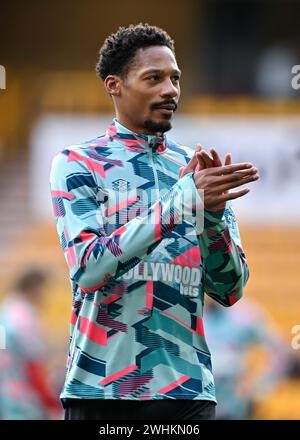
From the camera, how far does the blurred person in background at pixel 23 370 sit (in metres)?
8.08

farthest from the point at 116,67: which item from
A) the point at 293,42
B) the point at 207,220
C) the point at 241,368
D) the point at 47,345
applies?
the point at 293,42

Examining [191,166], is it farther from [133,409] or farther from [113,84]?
[133,409]

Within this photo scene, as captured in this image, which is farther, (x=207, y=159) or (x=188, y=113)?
(x=188, y=113)

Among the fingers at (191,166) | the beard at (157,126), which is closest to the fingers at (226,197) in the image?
the fingers at (191,166)

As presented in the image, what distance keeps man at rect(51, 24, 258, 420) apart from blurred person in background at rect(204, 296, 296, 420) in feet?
16.9

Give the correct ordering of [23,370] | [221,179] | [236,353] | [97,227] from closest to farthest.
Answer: [221,179], [97,227], [23,370], [236,353]

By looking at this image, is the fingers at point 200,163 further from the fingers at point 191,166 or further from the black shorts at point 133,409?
the black shorts at point 133,409

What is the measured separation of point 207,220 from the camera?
10.2ft

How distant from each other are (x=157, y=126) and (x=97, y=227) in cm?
38

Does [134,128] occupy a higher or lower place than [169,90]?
lower

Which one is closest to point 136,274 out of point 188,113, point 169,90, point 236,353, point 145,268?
point 145,268

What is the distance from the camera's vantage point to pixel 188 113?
13133 mm

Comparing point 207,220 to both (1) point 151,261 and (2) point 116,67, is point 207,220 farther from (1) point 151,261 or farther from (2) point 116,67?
(2) point 116,67

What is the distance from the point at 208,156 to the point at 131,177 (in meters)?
0.28
